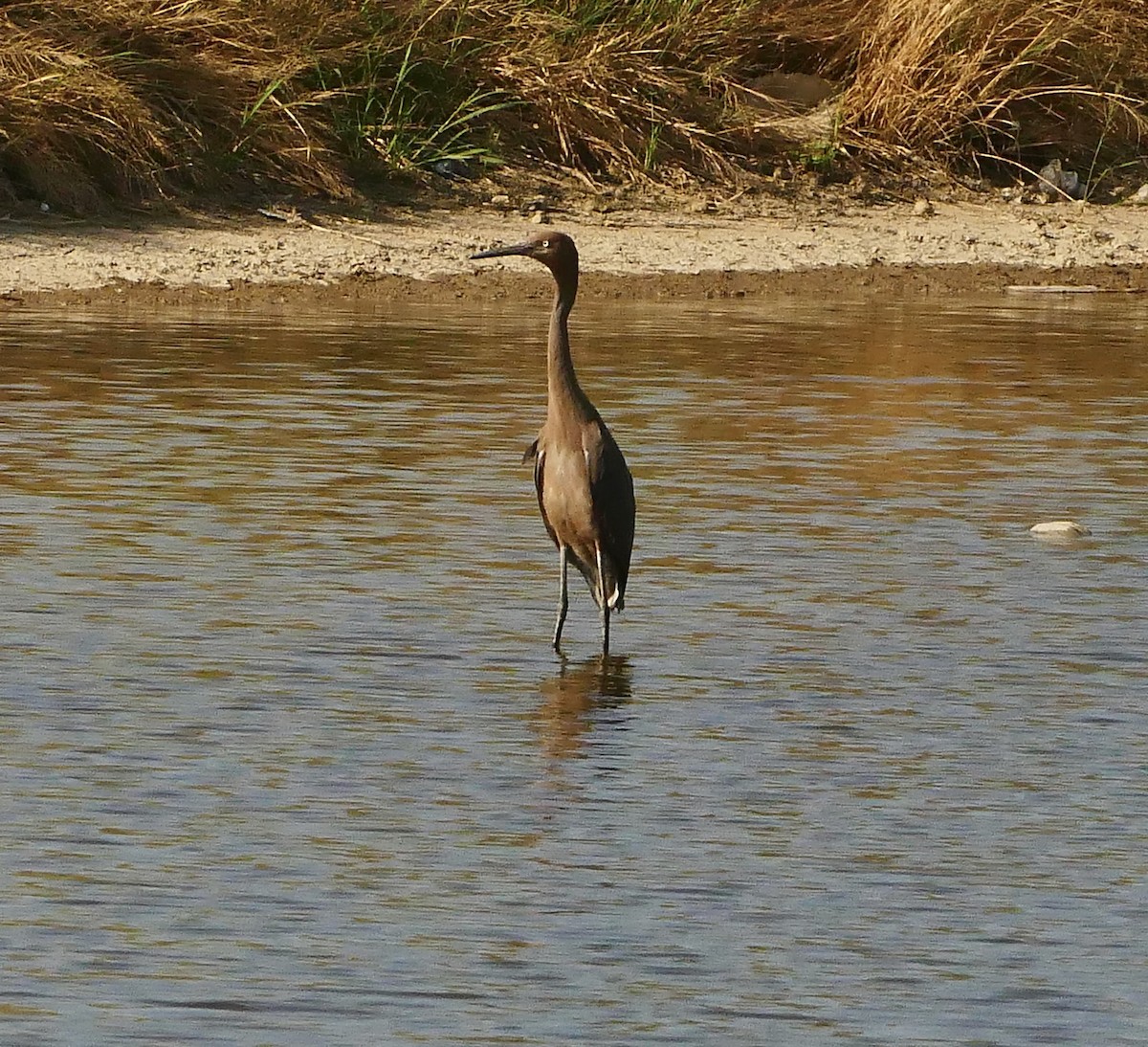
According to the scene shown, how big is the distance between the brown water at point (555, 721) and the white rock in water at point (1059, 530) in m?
0.09

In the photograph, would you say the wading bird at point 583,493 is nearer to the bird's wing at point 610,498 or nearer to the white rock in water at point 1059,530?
the bird's wing at point 610,498

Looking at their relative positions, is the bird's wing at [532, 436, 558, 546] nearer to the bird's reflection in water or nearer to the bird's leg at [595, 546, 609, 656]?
the bird's leg at [595, 546, 609, 656]

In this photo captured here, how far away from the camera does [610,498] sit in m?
8.73

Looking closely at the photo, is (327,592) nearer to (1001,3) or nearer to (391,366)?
(391,366)

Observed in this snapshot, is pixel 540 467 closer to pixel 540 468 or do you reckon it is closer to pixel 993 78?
pixel 540 468

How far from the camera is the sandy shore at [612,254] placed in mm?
16781

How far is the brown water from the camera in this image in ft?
18.0

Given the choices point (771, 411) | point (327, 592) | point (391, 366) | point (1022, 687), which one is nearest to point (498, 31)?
point (391, 366)

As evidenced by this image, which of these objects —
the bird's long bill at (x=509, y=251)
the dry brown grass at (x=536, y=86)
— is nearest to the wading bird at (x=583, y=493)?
the bird's long bill at (x=509, y=251)

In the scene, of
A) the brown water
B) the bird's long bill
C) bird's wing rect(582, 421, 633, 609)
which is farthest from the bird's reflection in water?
the bird's long bill

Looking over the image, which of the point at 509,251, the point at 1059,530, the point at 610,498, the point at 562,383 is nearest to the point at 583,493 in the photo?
the point at 610,498

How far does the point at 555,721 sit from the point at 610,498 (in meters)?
1.21

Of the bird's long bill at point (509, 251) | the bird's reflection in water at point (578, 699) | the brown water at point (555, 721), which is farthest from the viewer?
the bird's long bill at point (509, 251)

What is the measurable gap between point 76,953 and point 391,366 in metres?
9.08
